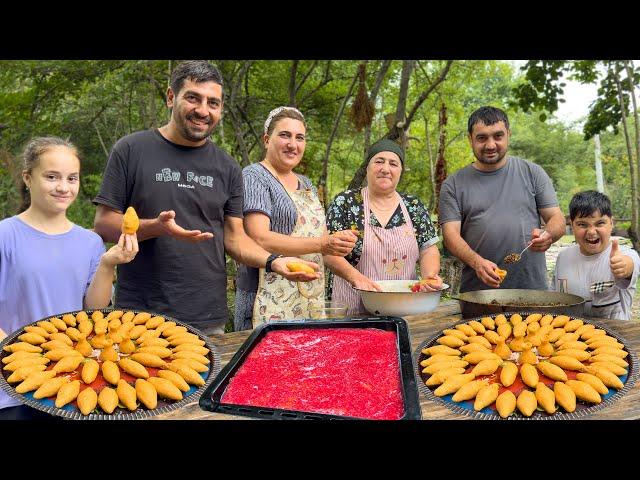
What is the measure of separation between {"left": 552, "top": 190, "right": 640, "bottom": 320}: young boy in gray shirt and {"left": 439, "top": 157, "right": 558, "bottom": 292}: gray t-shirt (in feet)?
1.27

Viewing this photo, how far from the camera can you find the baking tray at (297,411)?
5.12 feet

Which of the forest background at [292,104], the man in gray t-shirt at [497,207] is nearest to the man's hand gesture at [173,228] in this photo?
the man in gray t-shirt at [497,207]

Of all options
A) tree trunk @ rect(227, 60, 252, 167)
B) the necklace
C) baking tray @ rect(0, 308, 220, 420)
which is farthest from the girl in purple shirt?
tree trunk @ rect(227, 60, 252, 167)

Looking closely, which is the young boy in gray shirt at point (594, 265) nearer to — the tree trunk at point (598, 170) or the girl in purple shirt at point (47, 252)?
the girl in purple shirt at point (47, 252)

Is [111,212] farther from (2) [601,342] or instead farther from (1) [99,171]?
(1) [99,171]

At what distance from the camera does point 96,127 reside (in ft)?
35.8

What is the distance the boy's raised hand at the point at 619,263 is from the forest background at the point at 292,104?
426 centimetres

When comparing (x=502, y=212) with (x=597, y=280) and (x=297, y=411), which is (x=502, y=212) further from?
(x=297, y=411)

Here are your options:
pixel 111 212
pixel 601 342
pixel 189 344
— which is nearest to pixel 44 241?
pixel 111 212

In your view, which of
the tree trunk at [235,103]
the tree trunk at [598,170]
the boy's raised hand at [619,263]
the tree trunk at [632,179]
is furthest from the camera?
the tree trunk at [598,170]

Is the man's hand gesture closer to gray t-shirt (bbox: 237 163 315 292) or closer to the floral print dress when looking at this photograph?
gray t-shirt (bbox: 237 163 315 292)

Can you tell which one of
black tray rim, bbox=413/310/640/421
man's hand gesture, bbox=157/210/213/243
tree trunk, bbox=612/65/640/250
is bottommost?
black tray rim, bbox=413/310/640/421

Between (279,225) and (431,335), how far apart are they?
1210 mm

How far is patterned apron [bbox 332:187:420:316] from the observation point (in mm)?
3268
